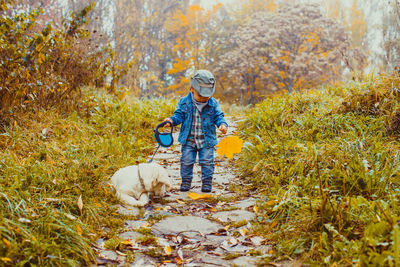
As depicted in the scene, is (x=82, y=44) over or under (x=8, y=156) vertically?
over

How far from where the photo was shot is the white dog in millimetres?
3088

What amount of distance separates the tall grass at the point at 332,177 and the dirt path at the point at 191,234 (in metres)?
0.21

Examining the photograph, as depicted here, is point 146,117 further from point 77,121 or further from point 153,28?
point 153,28

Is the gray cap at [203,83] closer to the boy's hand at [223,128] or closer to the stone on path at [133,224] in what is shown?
the boy's hand at [223,128]

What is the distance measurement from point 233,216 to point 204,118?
1.26m

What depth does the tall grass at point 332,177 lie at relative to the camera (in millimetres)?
1913

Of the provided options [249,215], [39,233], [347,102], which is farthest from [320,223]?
[347,102]

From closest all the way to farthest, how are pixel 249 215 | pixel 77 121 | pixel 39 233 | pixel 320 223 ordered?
pixel 39 233 → pixel 320 223 → pixel 249 215 → pixel 77 121

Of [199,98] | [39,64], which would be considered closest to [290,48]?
[39,64]

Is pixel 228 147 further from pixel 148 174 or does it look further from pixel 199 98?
pixel 148 174

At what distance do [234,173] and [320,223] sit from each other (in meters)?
2.42

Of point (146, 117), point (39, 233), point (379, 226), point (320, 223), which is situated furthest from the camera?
point (146, 117)

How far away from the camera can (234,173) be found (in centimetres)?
455

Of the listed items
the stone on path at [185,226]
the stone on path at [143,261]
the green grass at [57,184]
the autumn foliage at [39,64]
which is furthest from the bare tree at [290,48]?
the stone on path at [143,261]
